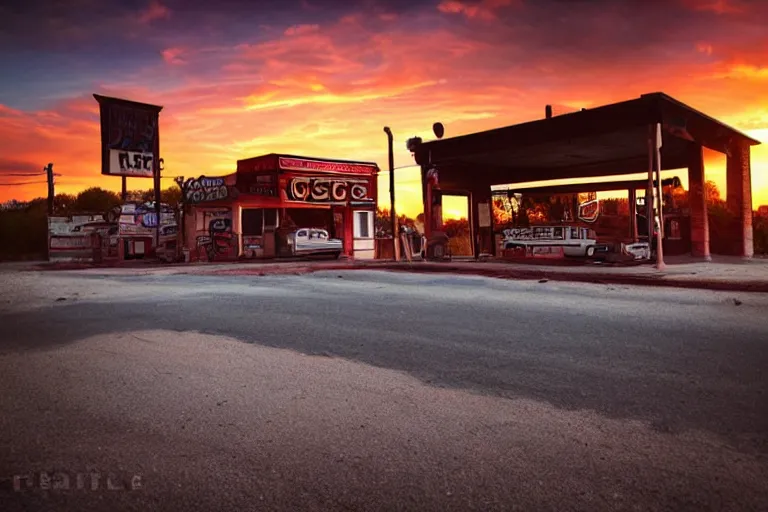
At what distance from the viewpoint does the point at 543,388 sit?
15.9ft

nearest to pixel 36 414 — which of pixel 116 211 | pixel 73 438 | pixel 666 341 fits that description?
pixel 73 438

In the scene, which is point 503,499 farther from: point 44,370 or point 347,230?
point 347,230

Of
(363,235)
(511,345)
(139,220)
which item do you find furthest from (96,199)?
(511,345)

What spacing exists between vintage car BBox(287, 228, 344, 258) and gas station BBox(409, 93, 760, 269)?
8582mm

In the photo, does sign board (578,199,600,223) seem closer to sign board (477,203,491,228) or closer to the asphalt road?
sign board (477,203,491,228)

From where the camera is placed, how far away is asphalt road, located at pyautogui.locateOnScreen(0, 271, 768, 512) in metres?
3.04

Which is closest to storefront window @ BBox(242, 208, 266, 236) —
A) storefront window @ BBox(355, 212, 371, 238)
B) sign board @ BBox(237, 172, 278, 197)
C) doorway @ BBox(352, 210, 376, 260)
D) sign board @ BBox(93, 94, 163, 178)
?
sign board @ BBox(237, 172, 278, 197)

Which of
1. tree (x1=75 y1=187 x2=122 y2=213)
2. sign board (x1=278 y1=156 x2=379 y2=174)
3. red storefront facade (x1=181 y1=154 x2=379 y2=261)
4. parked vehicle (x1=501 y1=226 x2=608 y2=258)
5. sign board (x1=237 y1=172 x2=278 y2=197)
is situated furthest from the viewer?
tree (x1=75 y1=187 x2=122 y2=213)

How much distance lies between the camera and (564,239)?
22234 mm

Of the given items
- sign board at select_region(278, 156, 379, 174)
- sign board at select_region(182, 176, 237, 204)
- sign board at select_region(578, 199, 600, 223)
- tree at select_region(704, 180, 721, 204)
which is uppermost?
sign board at select_region(278, 156, 379, 174)

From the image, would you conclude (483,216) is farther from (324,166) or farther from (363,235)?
(324,166)

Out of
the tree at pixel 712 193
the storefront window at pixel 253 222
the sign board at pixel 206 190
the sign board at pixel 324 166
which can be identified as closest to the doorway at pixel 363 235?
the sign board at pixel 324 166

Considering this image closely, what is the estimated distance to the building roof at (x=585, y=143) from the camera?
18.3 metres

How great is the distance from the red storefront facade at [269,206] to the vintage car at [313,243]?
35 cm
